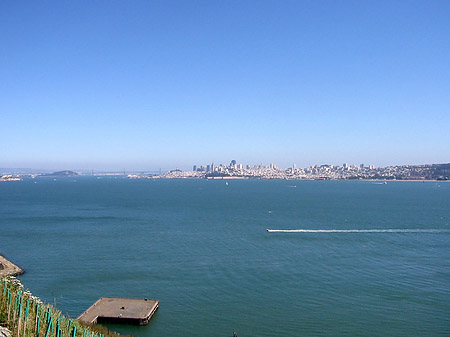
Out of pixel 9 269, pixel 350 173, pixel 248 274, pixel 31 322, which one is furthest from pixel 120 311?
pixel 350 173

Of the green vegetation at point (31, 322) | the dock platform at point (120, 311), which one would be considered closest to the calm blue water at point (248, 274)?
the dock platform at point (120, 311)

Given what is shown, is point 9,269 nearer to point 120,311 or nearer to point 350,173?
point 120,311

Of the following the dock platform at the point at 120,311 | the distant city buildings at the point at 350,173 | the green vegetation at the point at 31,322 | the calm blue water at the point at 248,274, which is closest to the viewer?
the green vegetation at the point at 31,322

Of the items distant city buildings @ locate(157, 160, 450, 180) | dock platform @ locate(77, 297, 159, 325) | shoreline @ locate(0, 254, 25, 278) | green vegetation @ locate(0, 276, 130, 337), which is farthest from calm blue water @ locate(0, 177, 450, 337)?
distant city buildings @ locate(157, 160, 450, 180)

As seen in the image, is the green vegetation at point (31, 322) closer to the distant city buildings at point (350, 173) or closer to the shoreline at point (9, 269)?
the shoreline at point (9, 269)

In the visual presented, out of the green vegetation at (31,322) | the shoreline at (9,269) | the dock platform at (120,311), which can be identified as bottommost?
the dock platform at (120,311)

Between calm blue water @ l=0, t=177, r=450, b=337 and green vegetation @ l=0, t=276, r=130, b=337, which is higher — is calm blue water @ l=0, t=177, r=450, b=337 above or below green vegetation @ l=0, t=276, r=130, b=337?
below

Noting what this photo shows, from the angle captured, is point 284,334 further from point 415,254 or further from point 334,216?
point 334,216

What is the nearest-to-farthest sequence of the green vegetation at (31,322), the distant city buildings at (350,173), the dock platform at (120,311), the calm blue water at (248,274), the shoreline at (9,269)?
the green vegetation at (31,322), the dock platform at (120,311), the calm blue water at (248,274), the shoreline at (9,269), the distant city buildings at (350,173)

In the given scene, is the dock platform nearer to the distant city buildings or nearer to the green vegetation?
the green vegetation
